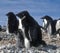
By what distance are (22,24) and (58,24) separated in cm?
946

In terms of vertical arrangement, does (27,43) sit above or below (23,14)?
below

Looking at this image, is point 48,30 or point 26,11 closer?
point 26,11

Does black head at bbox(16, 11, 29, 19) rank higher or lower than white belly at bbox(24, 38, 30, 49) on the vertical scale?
higher

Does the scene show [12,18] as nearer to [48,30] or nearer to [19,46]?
[19,46]

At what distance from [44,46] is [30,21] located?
3.00 feet

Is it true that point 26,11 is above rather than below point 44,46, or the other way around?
above

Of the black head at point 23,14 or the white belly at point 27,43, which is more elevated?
the black head at point 23,14

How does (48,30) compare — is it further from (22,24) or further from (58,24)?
(22,24)

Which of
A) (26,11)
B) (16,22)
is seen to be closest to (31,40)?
(26,11)

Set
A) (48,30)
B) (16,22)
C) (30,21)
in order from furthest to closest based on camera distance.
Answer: (48,30)
(16,22)
(30,21)

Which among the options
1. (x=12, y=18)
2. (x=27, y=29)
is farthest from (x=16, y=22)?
(x=27, y=29)

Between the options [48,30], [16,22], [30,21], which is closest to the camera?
[30,21]

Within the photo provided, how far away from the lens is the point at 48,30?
800 inches

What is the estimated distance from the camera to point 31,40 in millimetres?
11766
